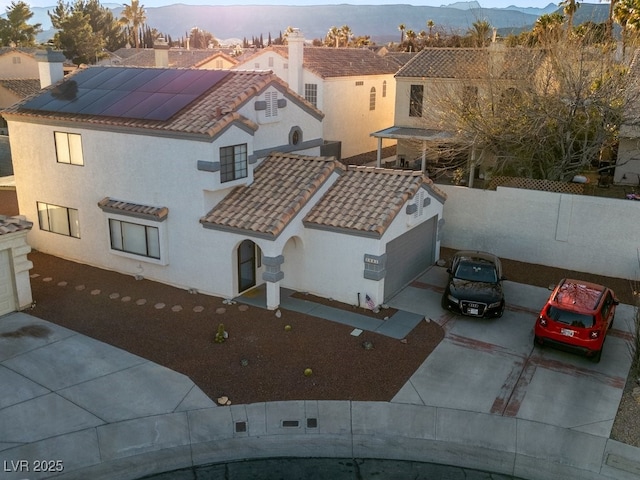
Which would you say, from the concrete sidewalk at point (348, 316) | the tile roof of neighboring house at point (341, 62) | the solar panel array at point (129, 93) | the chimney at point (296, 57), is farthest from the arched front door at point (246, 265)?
the tile roof of neighboring house at point (341, 62)

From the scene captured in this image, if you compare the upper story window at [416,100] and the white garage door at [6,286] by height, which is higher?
the upper story window at [416,100]

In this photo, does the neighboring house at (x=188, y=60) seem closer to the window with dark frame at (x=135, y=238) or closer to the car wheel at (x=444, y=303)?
the window with dark frame at (x=135, y=238)

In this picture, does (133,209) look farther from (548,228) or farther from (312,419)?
(548,228)

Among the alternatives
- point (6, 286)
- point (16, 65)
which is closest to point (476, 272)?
point (6, 286)

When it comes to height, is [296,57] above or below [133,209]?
above

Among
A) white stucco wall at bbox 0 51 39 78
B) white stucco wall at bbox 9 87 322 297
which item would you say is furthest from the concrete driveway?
white stucco wall at bbox 0 51 39 78

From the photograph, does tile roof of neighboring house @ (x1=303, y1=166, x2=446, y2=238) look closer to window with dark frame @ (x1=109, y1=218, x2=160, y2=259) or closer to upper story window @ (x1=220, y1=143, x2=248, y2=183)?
upper story window @ (x1=220, y1=143, x2=248, y2=183)
